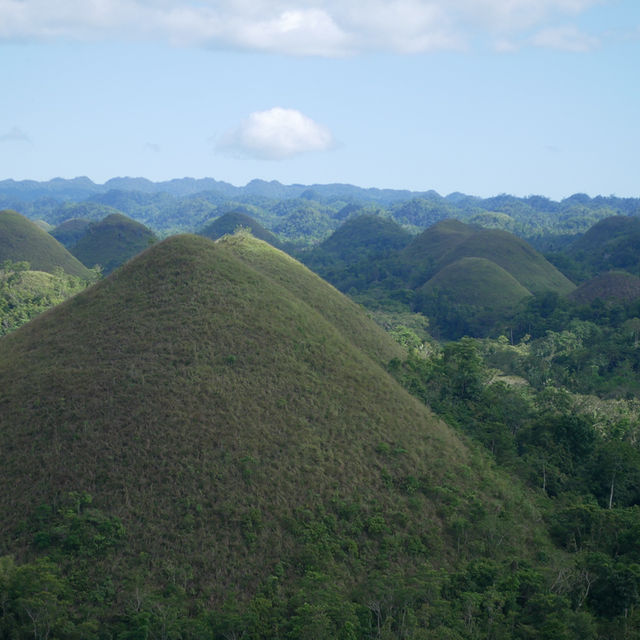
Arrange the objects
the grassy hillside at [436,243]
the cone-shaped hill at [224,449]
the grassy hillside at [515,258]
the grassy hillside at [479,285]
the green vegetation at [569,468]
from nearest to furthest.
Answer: the green vegetation at [569,468]
the cone-shaped hill at [224,449]
the grassy hillside at [479,285]
the grassy hillside at [515,258]
the grassy hillside at [436,243]

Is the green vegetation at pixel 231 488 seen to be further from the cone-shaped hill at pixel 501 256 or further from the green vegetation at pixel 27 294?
the cone-shaped hill at pixel 501 256

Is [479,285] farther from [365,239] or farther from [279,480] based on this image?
[365,239]

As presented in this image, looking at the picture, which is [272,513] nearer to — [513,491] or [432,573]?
[432,573]

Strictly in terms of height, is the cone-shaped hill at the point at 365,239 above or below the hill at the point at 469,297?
above

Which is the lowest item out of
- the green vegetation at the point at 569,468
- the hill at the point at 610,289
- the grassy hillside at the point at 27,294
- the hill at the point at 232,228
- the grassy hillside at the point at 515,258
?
the green vegetation at the point at 569,468

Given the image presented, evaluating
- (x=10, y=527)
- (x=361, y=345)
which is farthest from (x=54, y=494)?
(x=361, y=345)

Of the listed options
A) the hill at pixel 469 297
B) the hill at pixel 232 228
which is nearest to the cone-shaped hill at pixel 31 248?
the hill at pixel 232 228

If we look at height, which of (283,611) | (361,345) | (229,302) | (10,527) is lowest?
(283,611)

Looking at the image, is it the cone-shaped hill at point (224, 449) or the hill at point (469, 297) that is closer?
the cone-shaped hill at point (224, 449)

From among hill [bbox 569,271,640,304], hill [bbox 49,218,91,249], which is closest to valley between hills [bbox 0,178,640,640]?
hill [bbox 569,271,640,304]
